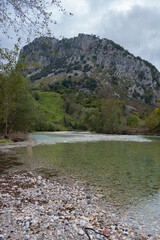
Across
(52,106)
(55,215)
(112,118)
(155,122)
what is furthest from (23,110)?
(52,106)

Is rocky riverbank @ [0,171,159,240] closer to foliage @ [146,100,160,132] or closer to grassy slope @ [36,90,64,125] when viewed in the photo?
foliage @ [146,100,160,132]

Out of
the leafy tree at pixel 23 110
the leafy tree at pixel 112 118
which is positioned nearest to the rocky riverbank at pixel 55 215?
the leafy tree at pixel 23 110

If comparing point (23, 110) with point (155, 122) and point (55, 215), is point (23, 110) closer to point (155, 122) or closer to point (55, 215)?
point (55, 215)

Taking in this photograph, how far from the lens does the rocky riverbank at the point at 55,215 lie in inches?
205

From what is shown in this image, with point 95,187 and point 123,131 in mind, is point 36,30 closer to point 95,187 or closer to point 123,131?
point 95,187

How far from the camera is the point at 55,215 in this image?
253 inches

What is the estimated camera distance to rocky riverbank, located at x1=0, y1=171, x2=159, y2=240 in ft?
17.1

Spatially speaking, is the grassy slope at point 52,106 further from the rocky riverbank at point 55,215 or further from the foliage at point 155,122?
the rocky riverbank at point 55,215

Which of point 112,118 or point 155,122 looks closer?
point 155,122

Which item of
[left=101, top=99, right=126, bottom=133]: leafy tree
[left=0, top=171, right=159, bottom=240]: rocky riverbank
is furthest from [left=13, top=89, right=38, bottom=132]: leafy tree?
[left=101, top=99, right=126, bottom=133]: leafy tree

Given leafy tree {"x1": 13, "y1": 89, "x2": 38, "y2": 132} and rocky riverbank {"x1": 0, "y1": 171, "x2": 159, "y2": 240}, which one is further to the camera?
leafy tree {"x1": 13, "y1": 89, "x2": 38, "y2": 132}

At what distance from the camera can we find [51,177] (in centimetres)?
1188

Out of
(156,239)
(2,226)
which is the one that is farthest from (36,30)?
(156,239)

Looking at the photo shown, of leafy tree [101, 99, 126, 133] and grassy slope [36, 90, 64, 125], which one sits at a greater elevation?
grassy slope [36, 90, 64, 125]
